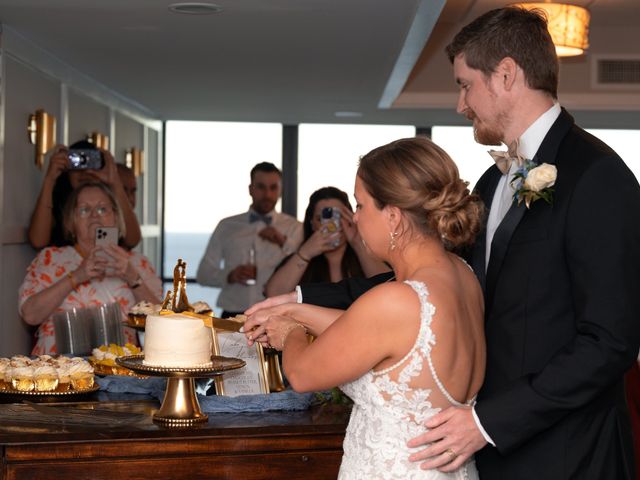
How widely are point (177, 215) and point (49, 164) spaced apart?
5487 millimetres

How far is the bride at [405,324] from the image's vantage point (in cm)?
200

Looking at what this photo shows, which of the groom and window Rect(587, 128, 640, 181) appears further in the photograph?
window Rect(587, 128, 640, 181)

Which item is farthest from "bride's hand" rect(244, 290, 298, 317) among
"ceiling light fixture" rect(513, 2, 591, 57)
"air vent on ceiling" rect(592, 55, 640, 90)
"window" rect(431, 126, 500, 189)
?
"window" rect(431, 126, 500, 189)

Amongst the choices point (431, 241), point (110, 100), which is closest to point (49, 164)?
point (110, 100)

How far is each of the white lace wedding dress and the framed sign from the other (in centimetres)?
71

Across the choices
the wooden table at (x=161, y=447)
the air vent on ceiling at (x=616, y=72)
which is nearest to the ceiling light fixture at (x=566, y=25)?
the air vent on ceiling at (x=616, y=72)

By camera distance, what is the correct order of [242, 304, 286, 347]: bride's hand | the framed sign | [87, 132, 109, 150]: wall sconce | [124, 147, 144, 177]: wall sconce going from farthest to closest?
[124, 147, 144, 177]: wall sconce → [87, 132, 109, 150]: wall sconce → the framed sign → [242, 304, 286, 347]: bride's hand

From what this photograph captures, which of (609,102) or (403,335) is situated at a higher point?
(609,102)

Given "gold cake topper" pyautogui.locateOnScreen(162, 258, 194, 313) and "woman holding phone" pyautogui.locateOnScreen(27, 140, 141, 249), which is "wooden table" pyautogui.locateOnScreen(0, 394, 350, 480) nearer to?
"gold cake topper" pyautogui.locateOnScreen(162, 258, 194, 313)

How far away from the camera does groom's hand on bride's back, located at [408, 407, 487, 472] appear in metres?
2.06

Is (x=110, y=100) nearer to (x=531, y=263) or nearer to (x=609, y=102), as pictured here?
Result: (x=609, y=102)

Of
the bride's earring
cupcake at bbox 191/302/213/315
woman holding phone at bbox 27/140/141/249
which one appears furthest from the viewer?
woman holding phone at bbox 27/140/141/249

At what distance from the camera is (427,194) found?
206cm

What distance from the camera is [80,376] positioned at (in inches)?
116
